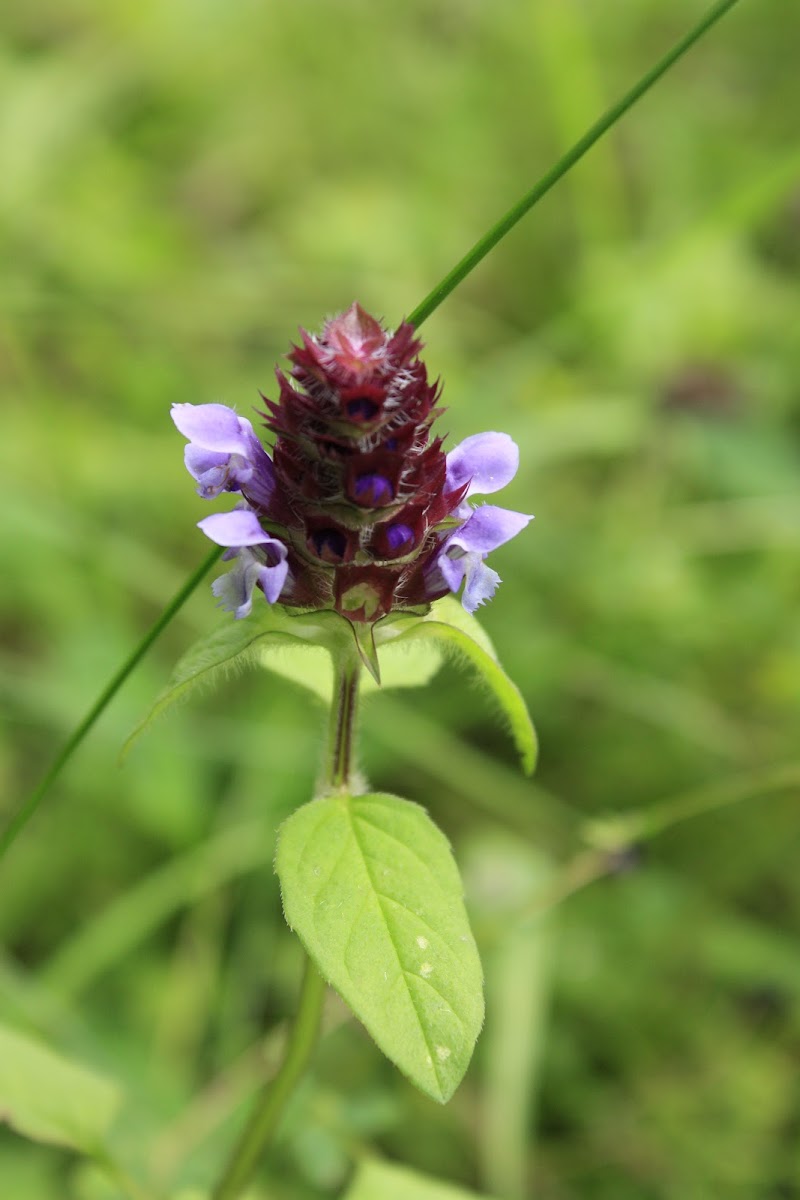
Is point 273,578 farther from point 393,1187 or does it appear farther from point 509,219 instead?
point 393,1187

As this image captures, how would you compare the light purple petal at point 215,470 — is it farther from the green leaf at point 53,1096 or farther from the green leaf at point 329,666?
the green leaf at point 53,1096

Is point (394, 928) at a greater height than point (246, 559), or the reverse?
point (246, 559)

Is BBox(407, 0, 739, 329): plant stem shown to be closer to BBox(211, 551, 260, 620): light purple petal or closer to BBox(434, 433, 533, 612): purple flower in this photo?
BBox(434, 433, 533, 612): purple flower

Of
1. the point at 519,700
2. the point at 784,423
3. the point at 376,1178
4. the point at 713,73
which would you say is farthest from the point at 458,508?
the point at 713,73

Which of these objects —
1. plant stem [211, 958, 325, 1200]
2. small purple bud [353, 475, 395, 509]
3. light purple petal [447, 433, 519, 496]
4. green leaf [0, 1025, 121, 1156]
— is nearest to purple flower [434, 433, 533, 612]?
light purple petal [447, 433, 519, 496]

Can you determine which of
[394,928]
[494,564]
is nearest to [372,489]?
[394,928]

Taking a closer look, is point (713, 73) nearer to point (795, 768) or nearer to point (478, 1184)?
point (795, 768)

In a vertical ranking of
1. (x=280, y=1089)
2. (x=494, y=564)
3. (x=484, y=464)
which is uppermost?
(x=494, y=564)
